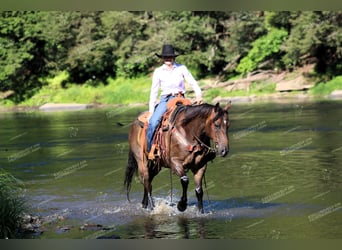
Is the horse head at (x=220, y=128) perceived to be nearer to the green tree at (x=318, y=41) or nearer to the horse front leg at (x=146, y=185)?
the horse front leg at (x=146, y=185)

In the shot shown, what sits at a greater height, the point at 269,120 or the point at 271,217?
the point at 271,217

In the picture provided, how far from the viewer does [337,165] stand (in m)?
15.6

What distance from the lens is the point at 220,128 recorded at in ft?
33.9

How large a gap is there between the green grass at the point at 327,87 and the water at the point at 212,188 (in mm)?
16945

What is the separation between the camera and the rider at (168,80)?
11234mm

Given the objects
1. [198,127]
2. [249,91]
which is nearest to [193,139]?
[198,127]

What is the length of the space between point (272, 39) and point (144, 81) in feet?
32.4

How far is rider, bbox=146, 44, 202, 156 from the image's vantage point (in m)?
11.2

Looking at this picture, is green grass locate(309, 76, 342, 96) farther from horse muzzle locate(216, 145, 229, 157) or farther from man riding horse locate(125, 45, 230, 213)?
horse muzzle locate(216, 145, 229, 157)

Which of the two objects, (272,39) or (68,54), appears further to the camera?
(68,54)

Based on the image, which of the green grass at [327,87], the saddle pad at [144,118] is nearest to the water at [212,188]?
the saddle pad at [144,118]

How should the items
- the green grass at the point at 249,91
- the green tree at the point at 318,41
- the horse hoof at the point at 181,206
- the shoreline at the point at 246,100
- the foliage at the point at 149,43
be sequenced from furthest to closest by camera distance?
the foliage at the point at 149,43 → the green grass at the point at 249,91 → the green tree at the point at 318,41 → the shoreline at the point at 246,100 → the horse hoof at the point at 181,206
